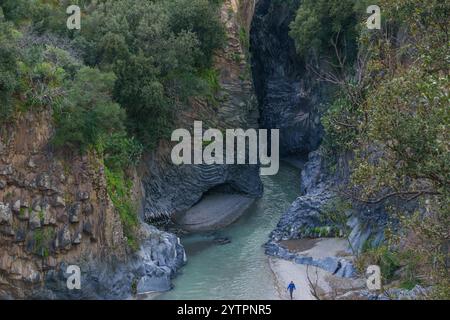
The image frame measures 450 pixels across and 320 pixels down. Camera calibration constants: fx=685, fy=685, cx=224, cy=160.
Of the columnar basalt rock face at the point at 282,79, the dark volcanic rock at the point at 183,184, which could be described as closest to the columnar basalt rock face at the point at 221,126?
the dark volcanic rock at the point at 183,184

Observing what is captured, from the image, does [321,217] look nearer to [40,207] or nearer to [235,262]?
[235,262]

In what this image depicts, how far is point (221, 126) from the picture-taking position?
3619 cm

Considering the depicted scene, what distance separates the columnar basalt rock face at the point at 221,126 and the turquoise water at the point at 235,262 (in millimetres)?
2043

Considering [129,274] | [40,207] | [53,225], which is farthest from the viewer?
[129,274]

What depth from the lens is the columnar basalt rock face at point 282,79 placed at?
144ft

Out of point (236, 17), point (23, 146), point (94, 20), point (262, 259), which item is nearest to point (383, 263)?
point (262, 259)

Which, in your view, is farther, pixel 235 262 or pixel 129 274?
pixel 235 262

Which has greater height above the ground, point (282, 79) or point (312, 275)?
point (282, 79)

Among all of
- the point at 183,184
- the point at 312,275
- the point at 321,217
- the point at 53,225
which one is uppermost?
the point at 183,184

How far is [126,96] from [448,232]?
19.1 metres

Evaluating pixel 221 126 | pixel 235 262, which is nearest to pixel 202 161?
pixel 221 126

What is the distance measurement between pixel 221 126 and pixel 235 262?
31.6 ft

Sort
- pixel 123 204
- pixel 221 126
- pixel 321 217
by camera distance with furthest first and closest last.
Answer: pixel 221 126, pixel 321 217, pixel 123 204

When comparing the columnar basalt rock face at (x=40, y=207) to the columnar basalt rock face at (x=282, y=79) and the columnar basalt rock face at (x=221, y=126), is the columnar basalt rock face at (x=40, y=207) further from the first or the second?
the columnar basalt rock face at (x=282, y=79)
